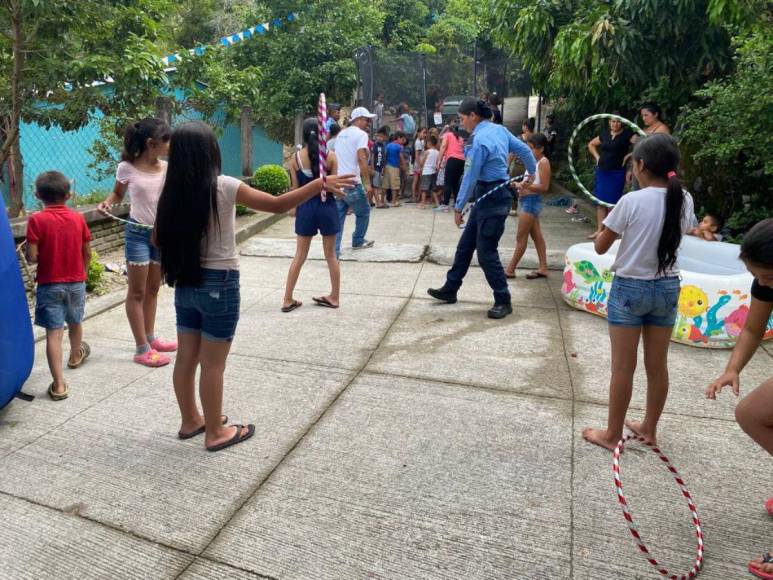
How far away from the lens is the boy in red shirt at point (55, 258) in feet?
12.1

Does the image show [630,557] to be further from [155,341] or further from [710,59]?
[710,59]

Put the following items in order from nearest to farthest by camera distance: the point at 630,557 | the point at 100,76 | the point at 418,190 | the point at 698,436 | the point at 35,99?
the point at 630,557 → the point at 698,436 → the point at 100,76 → the point at 35,99 → the point at 418,190

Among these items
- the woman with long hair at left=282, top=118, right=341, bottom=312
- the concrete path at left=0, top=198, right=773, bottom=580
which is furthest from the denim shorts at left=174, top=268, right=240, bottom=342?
the woman with long hair at left=282, top=118, right=341, bottom=312

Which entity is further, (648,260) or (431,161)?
(431,161)

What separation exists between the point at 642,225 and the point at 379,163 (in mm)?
9915

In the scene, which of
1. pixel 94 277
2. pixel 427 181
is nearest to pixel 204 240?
pixel 94 277

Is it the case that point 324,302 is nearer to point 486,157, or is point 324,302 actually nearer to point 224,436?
point 486,157

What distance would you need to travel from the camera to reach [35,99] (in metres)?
6.18

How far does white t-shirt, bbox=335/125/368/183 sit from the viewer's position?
740cm

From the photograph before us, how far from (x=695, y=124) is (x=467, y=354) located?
4.42 meters

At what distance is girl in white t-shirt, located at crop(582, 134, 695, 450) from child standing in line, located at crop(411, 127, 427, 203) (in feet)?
32.7

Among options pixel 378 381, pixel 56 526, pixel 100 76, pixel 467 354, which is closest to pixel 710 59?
pixel 467 354

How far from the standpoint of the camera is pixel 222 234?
2.81m

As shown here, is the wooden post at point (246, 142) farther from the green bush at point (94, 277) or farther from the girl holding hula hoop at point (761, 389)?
the girl holding hula hoop at point (761, 389)
